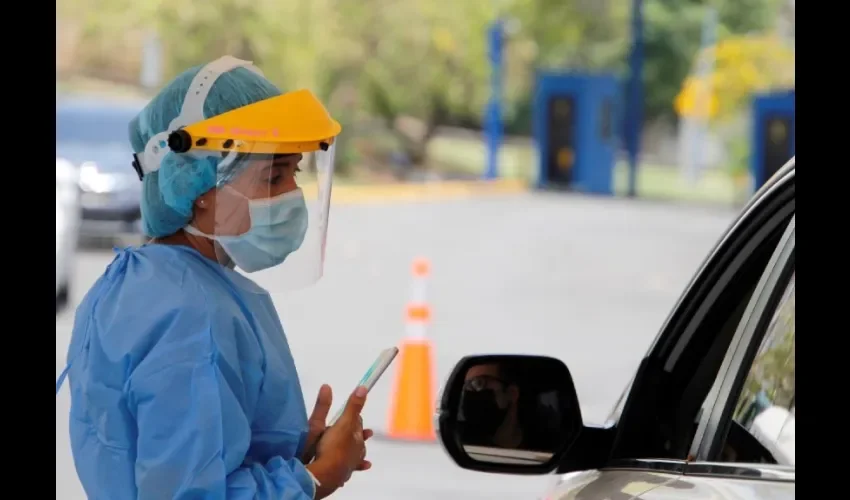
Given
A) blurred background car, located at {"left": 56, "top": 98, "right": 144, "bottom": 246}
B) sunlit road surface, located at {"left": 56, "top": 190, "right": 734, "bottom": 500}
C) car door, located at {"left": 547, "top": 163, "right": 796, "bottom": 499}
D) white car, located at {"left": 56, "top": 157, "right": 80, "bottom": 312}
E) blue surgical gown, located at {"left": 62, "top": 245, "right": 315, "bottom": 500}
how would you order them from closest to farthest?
blue surgical gown, located at {"left": 62, "top": 245, "right": 315, "bottom": 500} < car door, located at {"left": 547, "top": 163, "right": 796, "bottom": 499} < sunlit road surface, located at {"left": 56, "top": 190, "right": 734, "bottom": 500} < white car, located at {"left": 56, "top": 157, "right": 80, "bottom": 312} < blurred background car, located at {"left": 56, "top": 98, "right": 144, "bottom": 246}

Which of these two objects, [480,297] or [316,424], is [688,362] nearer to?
[316,424]

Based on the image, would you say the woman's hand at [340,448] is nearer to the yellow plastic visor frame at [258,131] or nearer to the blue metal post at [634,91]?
the yellow plastic visor frame at [258,131]

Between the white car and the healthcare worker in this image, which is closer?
the healthcare worker

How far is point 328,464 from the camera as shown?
7.89 feet

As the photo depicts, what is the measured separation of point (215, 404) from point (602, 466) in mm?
660

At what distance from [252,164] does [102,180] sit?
15633 mm

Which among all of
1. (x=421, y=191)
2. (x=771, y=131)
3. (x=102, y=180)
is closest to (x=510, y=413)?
(x=102, y=180)

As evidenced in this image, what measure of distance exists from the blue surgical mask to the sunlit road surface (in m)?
0.04

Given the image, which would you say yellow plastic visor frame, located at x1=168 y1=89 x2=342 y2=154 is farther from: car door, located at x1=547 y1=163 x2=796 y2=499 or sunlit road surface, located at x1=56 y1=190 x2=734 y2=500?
car door, located at x1=547 y1=163 x2=796 y2=499

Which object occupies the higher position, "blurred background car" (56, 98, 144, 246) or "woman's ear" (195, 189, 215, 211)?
"blurred background car" (56, 98, 144, 246)

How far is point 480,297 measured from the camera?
54.1ft

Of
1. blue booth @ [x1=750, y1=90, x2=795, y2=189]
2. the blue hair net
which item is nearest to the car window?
the blue hair net

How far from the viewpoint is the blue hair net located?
2383mm
